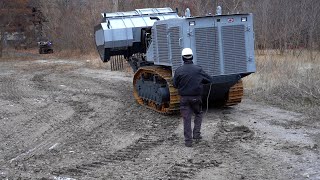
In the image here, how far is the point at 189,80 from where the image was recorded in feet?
27.2

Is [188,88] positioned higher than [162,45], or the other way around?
[162,45]

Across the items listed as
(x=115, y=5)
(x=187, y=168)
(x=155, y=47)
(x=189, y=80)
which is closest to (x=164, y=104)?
(x=155, y=47)

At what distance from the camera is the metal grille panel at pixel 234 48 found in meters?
10.0

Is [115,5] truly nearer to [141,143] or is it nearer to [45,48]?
[45,48]

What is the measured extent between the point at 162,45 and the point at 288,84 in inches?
167

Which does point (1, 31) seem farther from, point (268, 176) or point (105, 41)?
point (268, 176)

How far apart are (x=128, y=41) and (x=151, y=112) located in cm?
258

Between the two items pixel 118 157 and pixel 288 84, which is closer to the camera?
pixel 118 157

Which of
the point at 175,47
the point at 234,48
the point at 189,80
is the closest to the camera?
the point at 189,80

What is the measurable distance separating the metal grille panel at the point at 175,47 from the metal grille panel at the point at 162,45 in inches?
12.1

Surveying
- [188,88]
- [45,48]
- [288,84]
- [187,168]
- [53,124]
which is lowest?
[187,168]

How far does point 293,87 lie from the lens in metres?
12.9

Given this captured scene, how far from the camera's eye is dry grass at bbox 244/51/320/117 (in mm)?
11883

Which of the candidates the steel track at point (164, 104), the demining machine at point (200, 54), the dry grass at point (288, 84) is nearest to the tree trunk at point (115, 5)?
the dry grass at point (288, 84)
